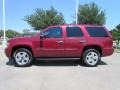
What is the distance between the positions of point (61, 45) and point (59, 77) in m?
2.95

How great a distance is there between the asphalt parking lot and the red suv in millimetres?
457

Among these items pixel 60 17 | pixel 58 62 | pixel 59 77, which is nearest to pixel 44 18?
pixel 60 17

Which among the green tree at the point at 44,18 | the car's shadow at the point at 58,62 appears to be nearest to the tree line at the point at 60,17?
the green tree at the point at 44,18

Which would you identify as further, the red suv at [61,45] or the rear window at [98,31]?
the rear window at [98,31]

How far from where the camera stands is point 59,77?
35.2 feet

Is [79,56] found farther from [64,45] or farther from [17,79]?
[17,79]

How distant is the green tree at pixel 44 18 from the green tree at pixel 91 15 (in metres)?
2.82

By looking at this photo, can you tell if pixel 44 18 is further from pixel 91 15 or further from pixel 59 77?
pixel 59 77

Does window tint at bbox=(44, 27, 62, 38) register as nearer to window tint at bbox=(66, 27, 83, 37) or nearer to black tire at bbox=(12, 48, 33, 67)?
window tint at bbox=(66, 27, 83, 37)

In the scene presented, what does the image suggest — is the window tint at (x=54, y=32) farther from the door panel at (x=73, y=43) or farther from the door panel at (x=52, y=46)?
the door panel at (x=73, y=43)

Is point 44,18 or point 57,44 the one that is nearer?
point 57,44

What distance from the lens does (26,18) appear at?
41.8 meters

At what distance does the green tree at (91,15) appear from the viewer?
38719 millimetres

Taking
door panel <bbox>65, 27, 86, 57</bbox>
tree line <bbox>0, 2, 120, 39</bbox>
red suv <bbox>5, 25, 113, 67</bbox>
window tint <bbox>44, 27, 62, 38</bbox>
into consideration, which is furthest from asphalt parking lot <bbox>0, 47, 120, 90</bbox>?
tree line <bbox>0, 2, 120, 39</bbox>
